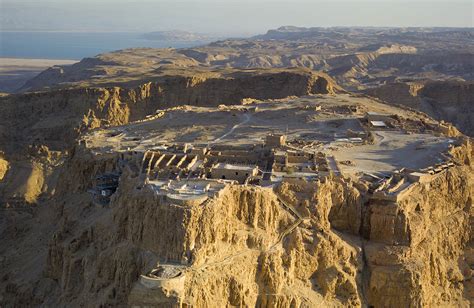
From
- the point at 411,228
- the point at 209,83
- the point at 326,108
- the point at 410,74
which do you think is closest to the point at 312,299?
the point at 411,228

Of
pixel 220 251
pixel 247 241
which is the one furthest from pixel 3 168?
pixel 220 251

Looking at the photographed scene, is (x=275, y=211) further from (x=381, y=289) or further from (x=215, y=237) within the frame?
Answer: (x=381, y=289)

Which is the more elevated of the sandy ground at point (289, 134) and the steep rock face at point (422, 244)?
the sandy ground at point (289, 134)

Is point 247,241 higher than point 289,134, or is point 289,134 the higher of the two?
point 289,134

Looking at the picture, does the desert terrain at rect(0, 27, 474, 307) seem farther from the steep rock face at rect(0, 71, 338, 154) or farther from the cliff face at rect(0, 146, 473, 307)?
the steep rock face at rect(0, 71, 338, 154)

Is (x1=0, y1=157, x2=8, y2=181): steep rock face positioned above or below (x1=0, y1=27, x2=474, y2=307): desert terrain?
below

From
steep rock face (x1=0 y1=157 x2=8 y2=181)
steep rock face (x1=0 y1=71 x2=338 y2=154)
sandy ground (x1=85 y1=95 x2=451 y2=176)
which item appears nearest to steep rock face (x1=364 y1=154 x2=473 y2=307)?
sandy ground (x1=85 y1=95 x2=451 y2=176)

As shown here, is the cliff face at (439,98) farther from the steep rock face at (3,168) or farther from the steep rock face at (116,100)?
the steep rock face at (3,168)

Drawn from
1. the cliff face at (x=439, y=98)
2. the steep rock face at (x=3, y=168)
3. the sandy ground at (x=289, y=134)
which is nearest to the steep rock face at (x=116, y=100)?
the steep rock face at (x=3, y=168)

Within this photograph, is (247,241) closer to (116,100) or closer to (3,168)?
(3,168)

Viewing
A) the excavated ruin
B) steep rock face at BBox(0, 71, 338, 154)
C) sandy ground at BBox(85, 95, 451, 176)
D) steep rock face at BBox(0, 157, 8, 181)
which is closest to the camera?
the excavated ruin

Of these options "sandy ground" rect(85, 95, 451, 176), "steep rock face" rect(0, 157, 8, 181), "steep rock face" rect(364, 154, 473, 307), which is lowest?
"steep rock face" rect(0, 157, 8, 181)
